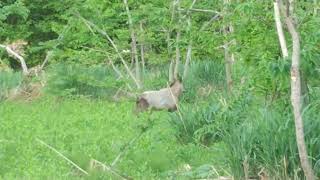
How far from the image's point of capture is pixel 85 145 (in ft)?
26.8

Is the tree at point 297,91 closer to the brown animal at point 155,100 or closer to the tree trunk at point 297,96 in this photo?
the tree trunk at point 297,96

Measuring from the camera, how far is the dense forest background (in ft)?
19.8

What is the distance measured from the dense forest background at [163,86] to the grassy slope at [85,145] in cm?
1

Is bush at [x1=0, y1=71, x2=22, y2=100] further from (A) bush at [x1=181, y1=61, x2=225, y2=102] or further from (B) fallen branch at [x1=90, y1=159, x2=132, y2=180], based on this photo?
(B) fallen branch at [x1=90, y1=159, x2=132, y2=180]

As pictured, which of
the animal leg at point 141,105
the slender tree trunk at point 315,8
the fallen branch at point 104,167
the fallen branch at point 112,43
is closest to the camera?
the slender tree trunk at point 315,8

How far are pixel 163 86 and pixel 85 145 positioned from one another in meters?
4.73

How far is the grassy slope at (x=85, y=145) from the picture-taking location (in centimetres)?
699

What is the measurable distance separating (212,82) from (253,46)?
625cm

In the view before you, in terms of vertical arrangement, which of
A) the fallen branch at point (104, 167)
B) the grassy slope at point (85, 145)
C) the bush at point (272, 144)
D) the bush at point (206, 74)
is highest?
the bush at point (272, 144)

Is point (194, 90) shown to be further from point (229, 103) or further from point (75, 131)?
point (229, 103)

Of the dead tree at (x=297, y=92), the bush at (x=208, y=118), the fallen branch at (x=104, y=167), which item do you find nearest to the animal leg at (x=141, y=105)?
the bush at (x=208, y=118)

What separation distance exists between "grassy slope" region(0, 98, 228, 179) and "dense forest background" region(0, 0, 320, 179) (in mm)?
15

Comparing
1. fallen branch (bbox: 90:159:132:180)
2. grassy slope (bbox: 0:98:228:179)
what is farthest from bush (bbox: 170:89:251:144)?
fallen branch (bbox: 90:159:132:180)

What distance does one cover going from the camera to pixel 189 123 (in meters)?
8.28
